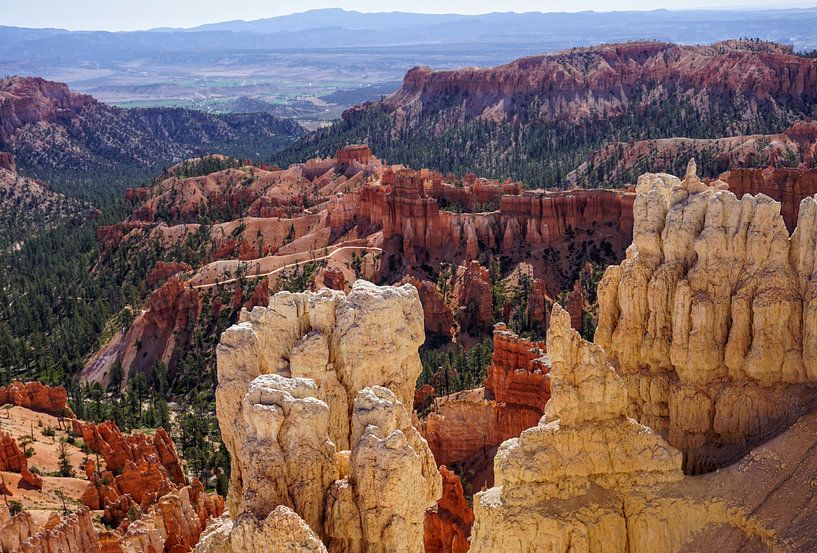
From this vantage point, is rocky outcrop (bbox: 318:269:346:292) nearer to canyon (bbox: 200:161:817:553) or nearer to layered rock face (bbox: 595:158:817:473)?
canyon (bbox: 200:161:817:553)

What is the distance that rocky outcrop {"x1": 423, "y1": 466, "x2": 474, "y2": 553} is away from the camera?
30.6 m

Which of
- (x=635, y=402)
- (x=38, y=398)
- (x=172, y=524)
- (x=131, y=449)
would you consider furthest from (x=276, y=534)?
(x=38, y=398)

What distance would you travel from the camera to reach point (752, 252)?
76.9 ft

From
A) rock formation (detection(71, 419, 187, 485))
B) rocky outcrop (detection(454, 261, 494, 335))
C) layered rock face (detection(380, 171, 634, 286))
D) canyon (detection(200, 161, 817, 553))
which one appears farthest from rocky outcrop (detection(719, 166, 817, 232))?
canyon (detection(200, 161, 817, 553))

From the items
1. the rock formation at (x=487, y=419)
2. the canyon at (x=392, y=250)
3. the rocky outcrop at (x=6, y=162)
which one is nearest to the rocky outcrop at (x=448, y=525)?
the rock formation at (x=487, y=419)

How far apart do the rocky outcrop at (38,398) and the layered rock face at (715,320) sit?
131 feet

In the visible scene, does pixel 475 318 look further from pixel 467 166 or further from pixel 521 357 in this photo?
pixel 467 166

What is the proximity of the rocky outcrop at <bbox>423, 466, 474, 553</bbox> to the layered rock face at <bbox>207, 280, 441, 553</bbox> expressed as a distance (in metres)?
8.30

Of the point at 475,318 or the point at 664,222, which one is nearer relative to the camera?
the point at 664,222

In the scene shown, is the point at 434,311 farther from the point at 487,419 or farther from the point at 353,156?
the point at 353,156

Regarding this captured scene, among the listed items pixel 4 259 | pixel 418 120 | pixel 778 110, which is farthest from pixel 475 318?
pixel 418 120

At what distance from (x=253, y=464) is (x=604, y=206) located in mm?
65441

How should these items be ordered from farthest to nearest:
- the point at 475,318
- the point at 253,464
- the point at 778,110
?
the point at 778,110
the point at 475,318
the point at 253,464

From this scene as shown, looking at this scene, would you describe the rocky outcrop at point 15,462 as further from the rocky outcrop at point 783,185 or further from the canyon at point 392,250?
the rocky outcrop at point 783,185
